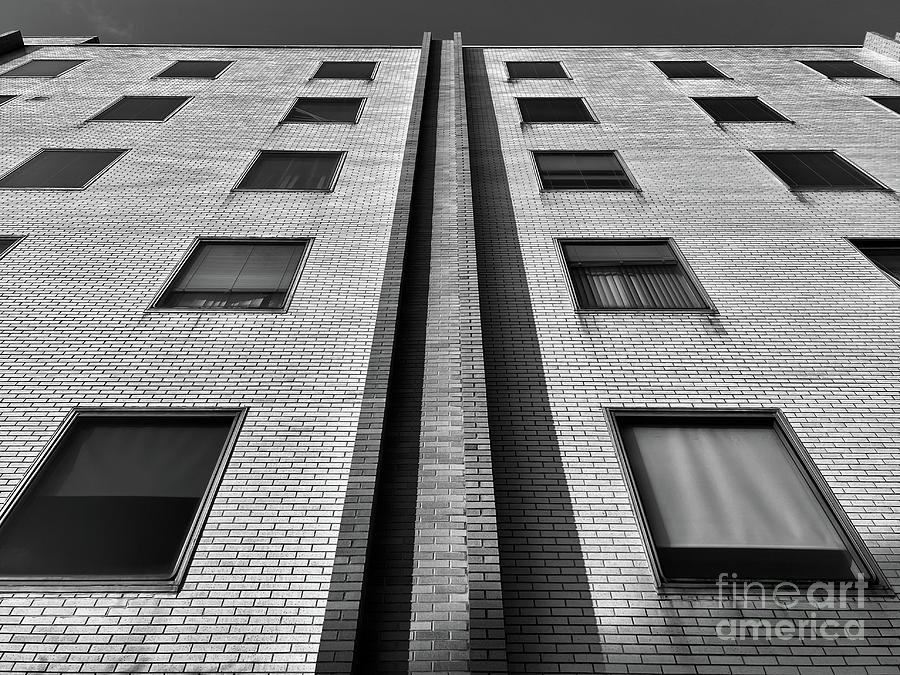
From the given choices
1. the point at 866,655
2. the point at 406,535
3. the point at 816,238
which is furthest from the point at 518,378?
the point at 816,238

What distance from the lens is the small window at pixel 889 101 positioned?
1466cm

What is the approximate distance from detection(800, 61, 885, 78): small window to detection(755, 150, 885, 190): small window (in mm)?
7160

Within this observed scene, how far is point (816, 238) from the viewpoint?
9.23 m

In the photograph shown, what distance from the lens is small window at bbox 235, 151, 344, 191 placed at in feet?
35.4

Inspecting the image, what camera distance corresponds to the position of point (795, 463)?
19.6ft

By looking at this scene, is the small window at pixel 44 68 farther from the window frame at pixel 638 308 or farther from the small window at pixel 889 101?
the small window at pixel 889 101

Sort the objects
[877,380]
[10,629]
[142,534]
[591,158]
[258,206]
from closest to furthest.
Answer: [10,629]
[142,534]
[877,380]
[258,206]
[591,158]

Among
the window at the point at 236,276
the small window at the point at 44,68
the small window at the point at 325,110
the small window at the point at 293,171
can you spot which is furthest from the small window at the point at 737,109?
the small window at the point at 44,68

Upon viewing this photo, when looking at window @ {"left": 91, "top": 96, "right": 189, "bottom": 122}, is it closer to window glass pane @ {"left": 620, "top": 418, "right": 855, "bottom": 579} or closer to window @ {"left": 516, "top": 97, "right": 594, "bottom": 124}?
window @ {"left": 516, "top": 97, "right": 594, "bottom": 124}

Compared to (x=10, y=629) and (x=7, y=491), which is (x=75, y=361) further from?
(x=10, y=629)

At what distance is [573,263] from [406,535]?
542cm

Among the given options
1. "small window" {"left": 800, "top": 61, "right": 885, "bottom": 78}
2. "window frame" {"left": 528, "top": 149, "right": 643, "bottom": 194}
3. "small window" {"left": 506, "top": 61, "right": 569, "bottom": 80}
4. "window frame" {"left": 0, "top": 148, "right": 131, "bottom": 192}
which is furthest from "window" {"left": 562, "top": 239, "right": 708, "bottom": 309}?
"small window" {"left": 800, "top": 61, "right": 885, "bottom": 78}

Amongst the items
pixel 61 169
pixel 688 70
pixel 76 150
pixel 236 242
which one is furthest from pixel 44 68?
pixel 688 70

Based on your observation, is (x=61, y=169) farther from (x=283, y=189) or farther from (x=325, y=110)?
(x=325, y=110)
